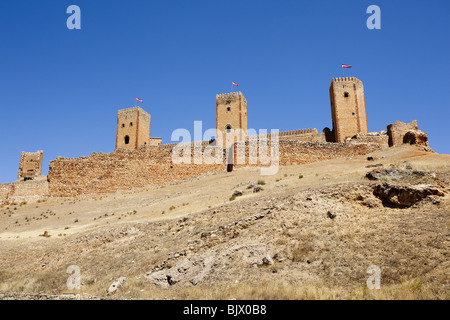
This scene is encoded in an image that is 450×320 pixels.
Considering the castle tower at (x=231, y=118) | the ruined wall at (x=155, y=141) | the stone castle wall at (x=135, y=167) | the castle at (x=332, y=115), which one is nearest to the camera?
the stone castle wall at (x=135, y=167)

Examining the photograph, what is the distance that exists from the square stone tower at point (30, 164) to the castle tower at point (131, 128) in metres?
10.2

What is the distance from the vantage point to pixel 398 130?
29984 mm

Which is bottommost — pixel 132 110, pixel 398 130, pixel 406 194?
pixel 406 194

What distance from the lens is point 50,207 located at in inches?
963

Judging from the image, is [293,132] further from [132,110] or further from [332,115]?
[132,110]

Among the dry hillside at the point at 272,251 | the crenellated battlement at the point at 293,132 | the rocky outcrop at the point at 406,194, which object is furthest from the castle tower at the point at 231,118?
the rocky outcrop at the point at 406,194

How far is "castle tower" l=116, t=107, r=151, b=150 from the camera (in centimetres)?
4697

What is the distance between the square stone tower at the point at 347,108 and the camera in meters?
38.8

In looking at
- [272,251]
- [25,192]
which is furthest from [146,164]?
[272,251]

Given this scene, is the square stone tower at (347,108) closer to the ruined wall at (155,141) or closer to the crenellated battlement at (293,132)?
the crenellated battlement at (293,132)

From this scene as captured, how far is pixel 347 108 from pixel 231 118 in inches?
554

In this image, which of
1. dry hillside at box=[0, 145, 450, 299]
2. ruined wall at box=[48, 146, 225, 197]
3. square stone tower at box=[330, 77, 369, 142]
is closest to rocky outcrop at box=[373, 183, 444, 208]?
dry hillside at box=[0, 145, 450, 299]

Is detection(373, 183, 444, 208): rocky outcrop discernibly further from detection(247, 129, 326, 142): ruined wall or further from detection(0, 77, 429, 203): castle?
detection(247, 129, 326, 142): ruined wall

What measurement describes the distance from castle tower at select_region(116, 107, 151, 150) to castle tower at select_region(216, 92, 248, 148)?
12173 mm
